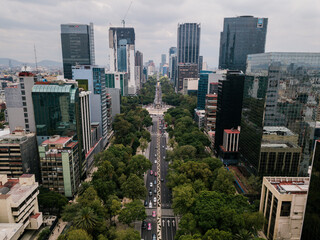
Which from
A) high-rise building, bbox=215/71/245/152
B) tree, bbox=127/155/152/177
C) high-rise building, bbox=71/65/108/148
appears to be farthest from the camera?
high-rise building, bbox=71/65/108/148

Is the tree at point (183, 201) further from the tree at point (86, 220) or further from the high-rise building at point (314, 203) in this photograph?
the high-rise building at point (314, 203)

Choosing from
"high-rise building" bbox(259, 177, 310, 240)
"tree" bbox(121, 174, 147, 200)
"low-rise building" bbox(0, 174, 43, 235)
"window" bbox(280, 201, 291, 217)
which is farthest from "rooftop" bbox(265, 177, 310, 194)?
"low-rise building" bbox(0, 174, 43, 235)

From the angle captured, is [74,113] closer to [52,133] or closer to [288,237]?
[52,133]

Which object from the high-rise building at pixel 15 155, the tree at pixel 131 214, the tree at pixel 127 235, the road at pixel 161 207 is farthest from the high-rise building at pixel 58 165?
the tree at pixel 127 235

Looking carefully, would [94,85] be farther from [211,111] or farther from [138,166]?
[211,111]

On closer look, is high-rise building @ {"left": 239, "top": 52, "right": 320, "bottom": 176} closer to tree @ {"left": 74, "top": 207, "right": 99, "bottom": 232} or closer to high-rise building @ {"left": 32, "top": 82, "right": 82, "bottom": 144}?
tree @ {"left": 74, "top": 207, "right": 99, "bottom": 232}

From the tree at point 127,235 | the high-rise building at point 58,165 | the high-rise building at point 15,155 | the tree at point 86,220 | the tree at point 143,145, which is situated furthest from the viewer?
the tree at point 143,145

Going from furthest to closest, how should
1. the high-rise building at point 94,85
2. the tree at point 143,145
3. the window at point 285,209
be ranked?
the tree at point 143,145 → the high-rise building at point 94,85 → the window at point 285,209
